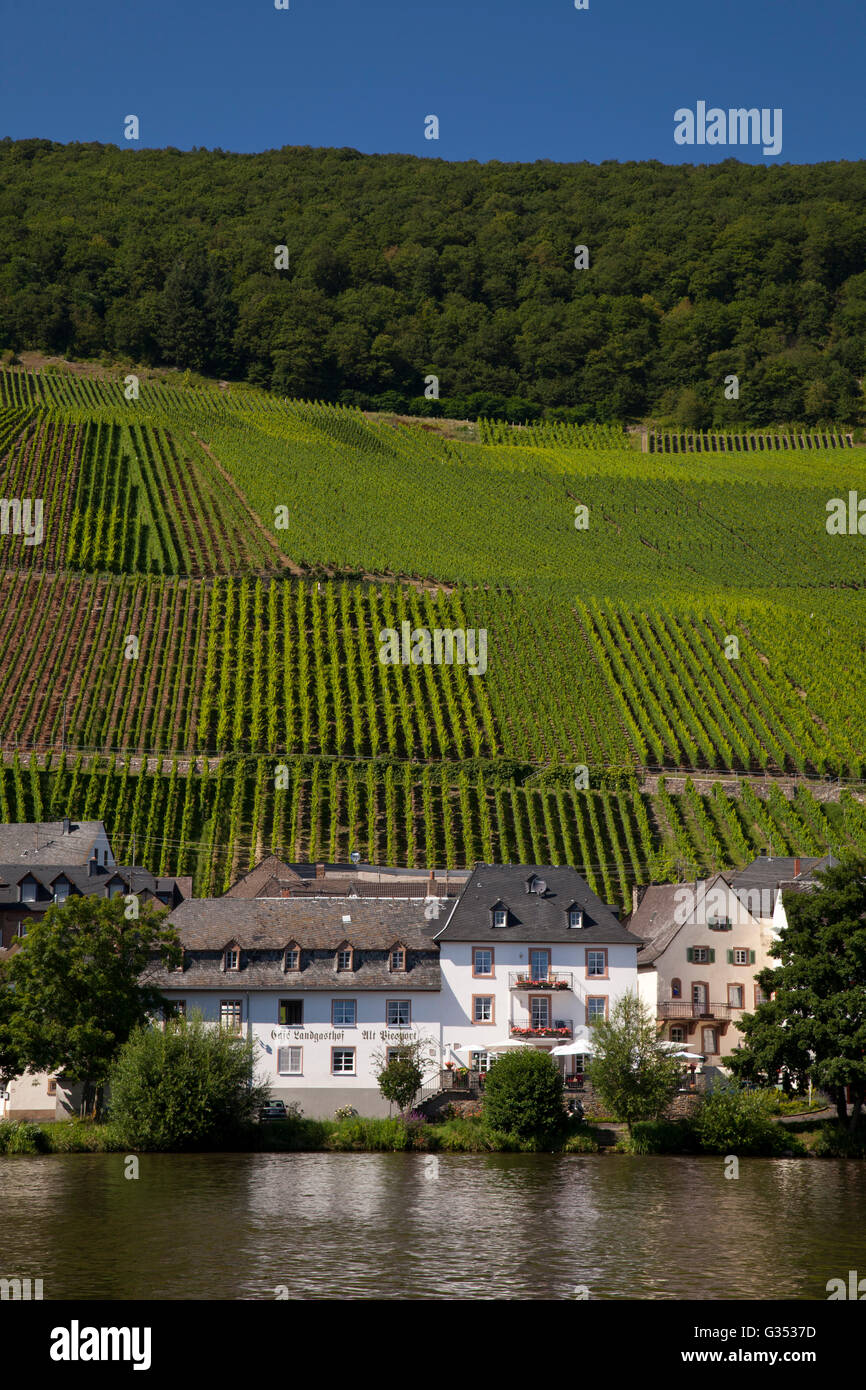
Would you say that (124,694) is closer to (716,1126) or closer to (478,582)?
(478,582)

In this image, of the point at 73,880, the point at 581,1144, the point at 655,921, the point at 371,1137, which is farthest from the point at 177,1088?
the point at 655,921

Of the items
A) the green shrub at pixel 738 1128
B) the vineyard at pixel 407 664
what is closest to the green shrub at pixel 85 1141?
the green shrub at pixel 738 1128

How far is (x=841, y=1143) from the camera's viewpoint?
161ft

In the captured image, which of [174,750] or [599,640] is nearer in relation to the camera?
[174,750]

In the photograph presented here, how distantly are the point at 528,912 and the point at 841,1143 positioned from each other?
50.4 ft

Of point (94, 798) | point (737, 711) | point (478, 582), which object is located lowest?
point (94, 798)

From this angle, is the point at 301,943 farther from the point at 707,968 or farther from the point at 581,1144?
the point at 707,968

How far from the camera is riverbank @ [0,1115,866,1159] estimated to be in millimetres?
48594

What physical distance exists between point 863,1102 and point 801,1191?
9914 millimetres

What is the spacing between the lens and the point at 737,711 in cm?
10138
